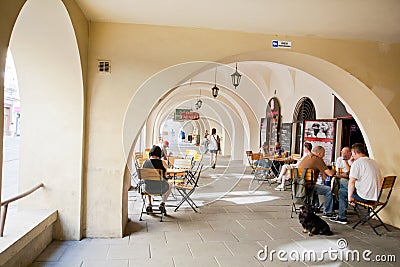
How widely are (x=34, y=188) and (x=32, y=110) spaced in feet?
2.90

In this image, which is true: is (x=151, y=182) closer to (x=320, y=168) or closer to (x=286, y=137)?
(x=320, y=168)

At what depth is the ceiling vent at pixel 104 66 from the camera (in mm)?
3996

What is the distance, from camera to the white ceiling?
338cm

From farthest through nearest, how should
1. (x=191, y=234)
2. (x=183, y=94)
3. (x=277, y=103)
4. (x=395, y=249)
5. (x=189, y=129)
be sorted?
(x=189, y=129) → (x=183, y=94) → (x=277, y=103) → (x=191, y=234) → (x=395, y=249)

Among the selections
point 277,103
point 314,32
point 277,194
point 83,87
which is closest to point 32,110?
point 83,87

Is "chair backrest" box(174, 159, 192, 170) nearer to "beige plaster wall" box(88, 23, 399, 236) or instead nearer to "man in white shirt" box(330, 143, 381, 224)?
"beige plaster wall" box(88, 23, 399, 236)

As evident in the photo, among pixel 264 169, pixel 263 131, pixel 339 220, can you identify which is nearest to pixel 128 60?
pixel 339 220

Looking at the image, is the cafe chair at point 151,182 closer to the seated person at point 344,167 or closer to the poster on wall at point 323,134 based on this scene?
the seated person at point 344,167

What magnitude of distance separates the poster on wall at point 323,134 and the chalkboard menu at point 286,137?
1.58 meters

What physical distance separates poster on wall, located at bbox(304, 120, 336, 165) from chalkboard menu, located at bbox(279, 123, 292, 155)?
5.17 feet

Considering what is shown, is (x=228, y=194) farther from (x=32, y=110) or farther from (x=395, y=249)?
(x=32, y=110)

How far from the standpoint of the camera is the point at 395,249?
153 inches

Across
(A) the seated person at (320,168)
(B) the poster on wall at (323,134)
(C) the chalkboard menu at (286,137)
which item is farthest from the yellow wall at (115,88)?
(C) the chalkboard menu at (286,137)

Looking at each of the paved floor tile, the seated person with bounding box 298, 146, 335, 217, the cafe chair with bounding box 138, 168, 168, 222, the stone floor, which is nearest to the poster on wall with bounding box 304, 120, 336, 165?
the seated person with bounding box 298, 146, 335, 217
